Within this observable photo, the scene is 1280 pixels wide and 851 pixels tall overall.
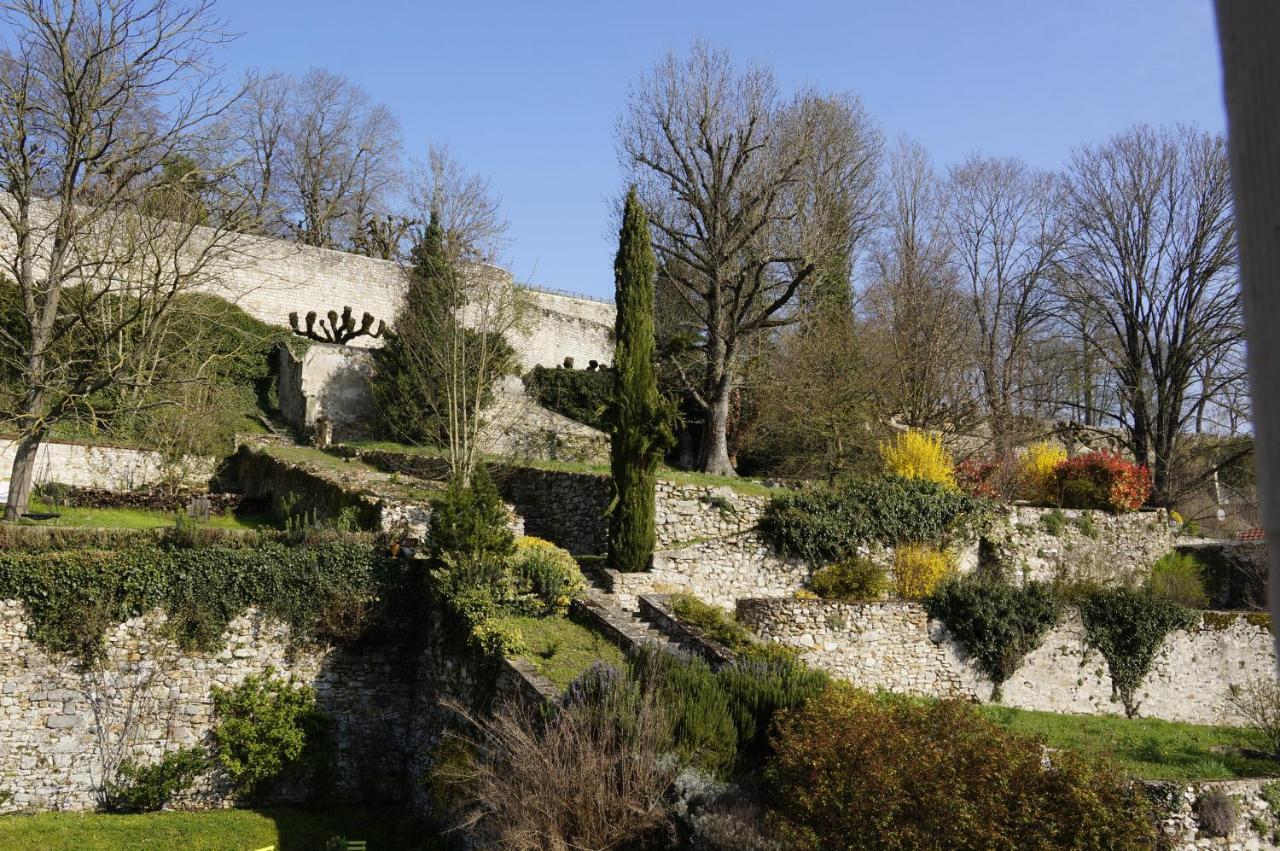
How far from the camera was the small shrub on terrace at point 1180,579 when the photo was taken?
2064 centimetres

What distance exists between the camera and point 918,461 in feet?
71.8

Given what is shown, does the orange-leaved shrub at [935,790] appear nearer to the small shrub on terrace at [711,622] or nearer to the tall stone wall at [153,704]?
the small shrub on terrace at [711,622]

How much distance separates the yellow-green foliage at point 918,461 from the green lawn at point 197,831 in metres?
13.0

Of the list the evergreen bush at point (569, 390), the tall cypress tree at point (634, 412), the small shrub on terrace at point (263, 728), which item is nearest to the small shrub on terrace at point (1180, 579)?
the tall cypress tree at point (634, 412)

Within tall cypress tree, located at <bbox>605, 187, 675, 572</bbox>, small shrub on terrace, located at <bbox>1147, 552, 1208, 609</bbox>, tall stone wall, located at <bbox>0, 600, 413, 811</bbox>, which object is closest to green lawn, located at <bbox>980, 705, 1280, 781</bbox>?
small shrub on terrace, located at <bbox>1147, 552, 1208, 609</bbox>

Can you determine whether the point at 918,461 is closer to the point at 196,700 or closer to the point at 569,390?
the point at 569,390

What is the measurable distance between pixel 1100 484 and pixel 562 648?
16.1 meters

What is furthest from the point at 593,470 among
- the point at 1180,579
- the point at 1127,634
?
the point at 1180,579

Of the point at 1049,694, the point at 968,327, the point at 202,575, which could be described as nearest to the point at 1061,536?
the point at 1049,694

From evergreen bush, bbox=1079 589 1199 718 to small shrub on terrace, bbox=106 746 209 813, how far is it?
1475cm

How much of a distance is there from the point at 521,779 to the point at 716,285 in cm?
1667

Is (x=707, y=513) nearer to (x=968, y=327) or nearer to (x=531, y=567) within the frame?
(x=531, y=567)

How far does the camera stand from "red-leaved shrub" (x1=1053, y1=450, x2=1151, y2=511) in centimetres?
2352

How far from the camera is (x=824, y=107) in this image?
3672cm
